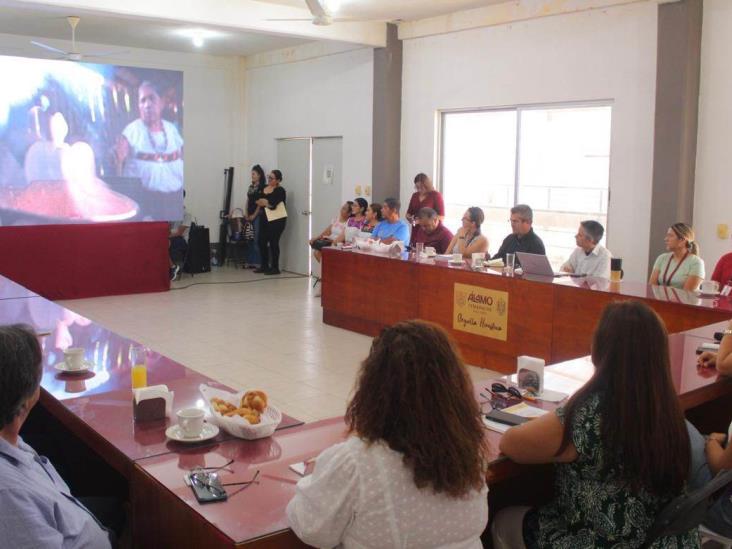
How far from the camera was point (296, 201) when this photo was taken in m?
11.1

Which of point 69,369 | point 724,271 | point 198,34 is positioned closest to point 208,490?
point 69,369

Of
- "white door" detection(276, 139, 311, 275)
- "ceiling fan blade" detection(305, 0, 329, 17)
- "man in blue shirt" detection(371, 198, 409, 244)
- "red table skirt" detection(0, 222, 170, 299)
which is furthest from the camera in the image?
"white door" detection(276, 139, 311, 275)

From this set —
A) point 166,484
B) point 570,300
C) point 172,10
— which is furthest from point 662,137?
point 166,484

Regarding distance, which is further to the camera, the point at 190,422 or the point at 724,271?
the point at 724,271

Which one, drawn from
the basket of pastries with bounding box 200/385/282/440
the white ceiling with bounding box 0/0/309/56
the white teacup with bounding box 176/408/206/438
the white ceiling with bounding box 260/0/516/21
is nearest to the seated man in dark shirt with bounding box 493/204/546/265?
the white ceiling with bounding box 260/0/516/21

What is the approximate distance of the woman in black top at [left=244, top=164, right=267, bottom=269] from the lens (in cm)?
1101

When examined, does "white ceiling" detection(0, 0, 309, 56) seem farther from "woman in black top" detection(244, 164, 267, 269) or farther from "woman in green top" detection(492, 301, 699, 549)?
"woman in green top" detection(492, 301, 699, 549)

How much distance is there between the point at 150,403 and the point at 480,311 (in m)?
3.69

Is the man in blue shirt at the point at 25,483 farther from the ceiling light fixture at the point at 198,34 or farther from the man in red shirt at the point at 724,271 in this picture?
the ceiling light fixture at the point at 198,34

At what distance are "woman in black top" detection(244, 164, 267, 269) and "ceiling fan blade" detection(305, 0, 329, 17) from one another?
473cm

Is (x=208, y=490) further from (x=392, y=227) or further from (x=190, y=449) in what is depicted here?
(x=392, y=227)

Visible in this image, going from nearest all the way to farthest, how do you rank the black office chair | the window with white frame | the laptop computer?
1. the black office chair
2. the laptop computer
3. the window with white frame

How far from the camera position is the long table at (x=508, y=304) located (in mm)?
4895

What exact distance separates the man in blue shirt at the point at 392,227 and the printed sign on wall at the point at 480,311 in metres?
1.87
